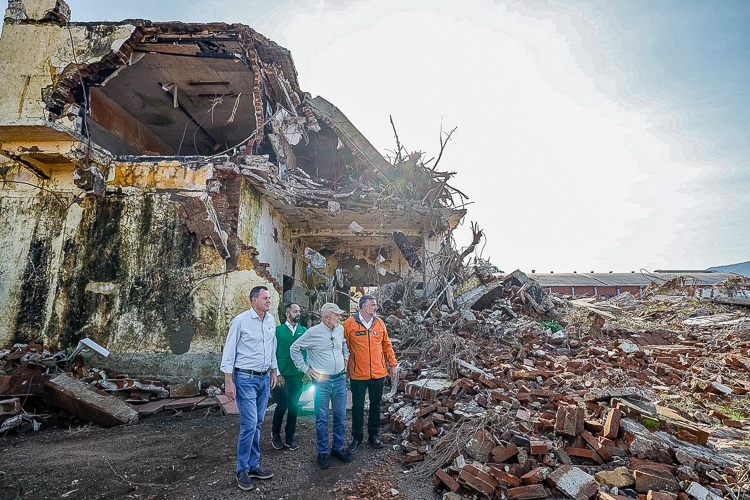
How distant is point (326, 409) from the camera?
383 centimetres

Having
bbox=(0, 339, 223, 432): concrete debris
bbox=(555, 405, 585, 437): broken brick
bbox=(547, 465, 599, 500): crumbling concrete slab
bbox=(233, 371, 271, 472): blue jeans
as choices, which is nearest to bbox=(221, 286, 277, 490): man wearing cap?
bbox=(233, 371, 271, 472): blue jeans

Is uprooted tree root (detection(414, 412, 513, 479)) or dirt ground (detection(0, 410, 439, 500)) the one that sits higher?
uprooted tree root (detection(414, 412, 513, 479))

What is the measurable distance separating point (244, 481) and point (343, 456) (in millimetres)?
1011

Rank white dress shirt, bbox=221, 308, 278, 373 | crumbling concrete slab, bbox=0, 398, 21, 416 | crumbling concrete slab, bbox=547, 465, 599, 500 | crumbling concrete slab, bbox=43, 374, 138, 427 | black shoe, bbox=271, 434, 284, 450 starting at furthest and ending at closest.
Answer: crumbling concrete slab, bbox=43, 374, 138, 427 < crumbling concrete slab, bbox=0, 398, 21, 416 < black shoe, bbox=271, 434, 284, 450 < white dress shirt, bbox=221, 308, 278, 373 < crumbling concrete slab, bbox=547, 465, 599, 500

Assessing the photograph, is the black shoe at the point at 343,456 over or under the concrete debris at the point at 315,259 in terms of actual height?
under

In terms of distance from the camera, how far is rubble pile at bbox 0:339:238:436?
5270 mm

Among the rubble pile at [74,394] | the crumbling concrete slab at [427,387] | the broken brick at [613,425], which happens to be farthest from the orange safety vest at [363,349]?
the rubble pile at [74,394]

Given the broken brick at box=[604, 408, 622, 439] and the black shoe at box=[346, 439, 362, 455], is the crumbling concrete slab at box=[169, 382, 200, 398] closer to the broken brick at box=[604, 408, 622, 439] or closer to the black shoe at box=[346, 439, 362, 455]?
the black shoe at box=[346, 439, 362, 455]

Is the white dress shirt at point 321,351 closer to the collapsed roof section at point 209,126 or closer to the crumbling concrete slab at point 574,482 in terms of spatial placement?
→ the crumbling concrete slab at point 574,482

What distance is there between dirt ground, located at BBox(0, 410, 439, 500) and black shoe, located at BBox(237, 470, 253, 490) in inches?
2.2

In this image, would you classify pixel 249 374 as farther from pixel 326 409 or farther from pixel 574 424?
pixel 574 424

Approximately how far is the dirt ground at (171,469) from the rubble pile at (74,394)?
0.32 meters

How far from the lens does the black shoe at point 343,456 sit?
12.7 feet

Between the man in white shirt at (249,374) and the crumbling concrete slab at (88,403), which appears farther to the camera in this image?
the crumbling concrete slab at (88,403)
